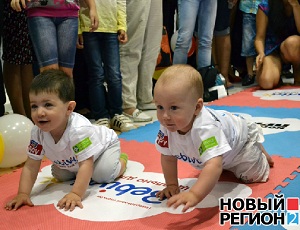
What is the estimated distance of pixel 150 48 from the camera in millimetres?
2947

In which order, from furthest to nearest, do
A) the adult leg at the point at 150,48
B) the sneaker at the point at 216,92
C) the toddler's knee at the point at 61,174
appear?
the sneaker at the point at 216,92 < the adult leg at the point at 150,48 < the toddler's knee at the point at 61,174

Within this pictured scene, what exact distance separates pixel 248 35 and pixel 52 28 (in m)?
2.31

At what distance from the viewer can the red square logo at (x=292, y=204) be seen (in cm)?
130

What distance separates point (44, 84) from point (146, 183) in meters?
0.52

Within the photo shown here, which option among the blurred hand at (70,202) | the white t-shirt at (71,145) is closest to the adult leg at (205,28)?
the white t-shirt at (71,145)

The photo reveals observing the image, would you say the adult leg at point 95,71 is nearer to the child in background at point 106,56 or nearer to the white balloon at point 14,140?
the child in background at point 106,56

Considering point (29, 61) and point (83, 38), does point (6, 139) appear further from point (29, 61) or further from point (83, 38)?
point (83, 38)

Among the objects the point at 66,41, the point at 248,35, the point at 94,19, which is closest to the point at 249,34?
the point at 248,35

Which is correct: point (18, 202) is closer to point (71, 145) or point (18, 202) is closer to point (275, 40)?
point (71, 145)

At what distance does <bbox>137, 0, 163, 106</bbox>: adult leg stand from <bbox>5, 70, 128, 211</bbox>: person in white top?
4.62 feet

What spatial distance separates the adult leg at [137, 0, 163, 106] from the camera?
292cm

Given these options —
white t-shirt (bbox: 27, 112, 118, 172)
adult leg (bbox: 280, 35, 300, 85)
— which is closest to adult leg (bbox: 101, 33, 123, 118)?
white t-shirt (bbox: 27, 112, 118, 172)

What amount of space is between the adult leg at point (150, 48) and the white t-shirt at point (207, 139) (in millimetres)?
1530

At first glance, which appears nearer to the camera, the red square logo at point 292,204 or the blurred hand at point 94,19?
the red square logo at point 292,204
